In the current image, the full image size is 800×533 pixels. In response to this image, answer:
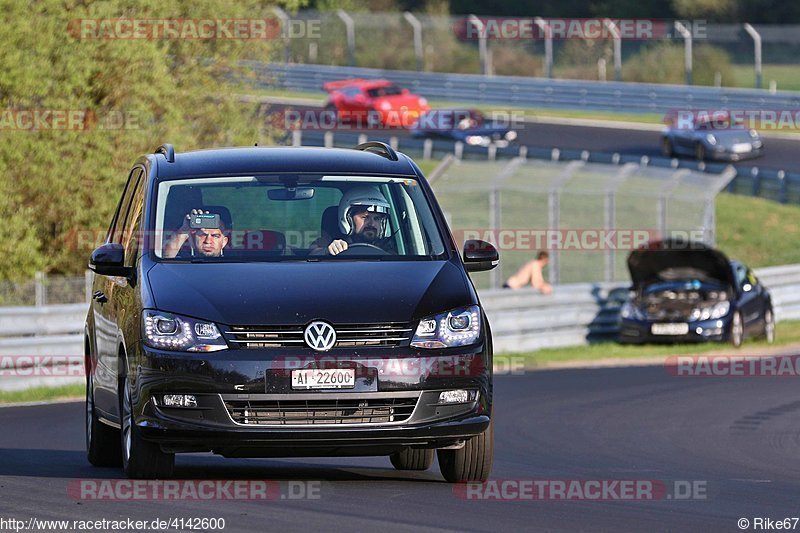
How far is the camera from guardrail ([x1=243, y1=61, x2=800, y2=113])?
47.9 m

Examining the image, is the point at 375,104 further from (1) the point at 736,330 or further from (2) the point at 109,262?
(2) the point at 109,262

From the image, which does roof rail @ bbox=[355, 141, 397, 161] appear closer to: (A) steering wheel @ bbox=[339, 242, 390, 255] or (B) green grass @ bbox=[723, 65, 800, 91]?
(A) steering wheel @ bbox=[339, 242, 390, 255]

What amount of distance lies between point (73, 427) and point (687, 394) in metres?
6.42

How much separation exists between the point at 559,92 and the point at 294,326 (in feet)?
145

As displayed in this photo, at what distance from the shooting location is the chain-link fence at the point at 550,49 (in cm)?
5109

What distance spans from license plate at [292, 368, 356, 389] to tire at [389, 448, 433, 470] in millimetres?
1871

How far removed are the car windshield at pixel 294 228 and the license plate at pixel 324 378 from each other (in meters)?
0.93

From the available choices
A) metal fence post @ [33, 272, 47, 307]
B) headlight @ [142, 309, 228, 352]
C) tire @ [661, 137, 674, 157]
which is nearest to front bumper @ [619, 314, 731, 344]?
metal fence post @ [33, 272, 47, 307]

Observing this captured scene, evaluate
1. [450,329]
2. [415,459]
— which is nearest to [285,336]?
[450,329]

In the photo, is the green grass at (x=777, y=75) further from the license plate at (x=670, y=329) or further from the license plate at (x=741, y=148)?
the license plate at (x=670, y=329)

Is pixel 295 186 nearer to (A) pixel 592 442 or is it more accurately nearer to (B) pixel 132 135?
(A) pixel 592 442

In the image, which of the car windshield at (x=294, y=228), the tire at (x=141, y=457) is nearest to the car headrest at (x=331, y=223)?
the car windshield at (x=294, y=228)

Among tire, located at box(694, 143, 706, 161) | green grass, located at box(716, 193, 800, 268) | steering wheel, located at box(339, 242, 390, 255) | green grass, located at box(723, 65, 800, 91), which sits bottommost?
green grass, located at box(716, 193, 800, 268)

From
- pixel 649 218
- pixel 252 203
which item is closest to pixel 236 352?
pixel 252 203
